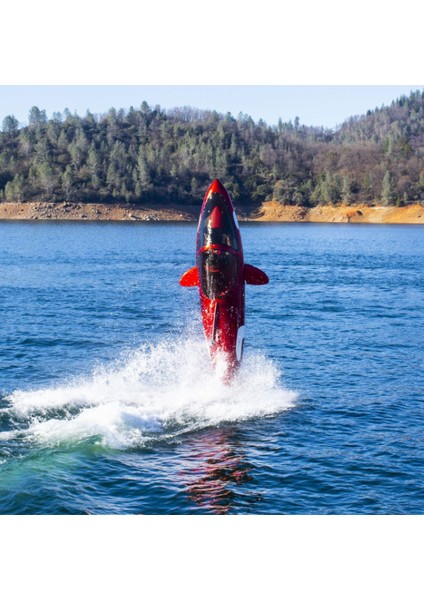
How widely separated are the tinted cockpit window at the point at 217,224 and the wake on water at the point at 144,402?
8.97 m

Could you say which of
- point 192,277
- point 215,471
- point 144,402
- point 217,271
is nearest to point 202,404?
point 144,402

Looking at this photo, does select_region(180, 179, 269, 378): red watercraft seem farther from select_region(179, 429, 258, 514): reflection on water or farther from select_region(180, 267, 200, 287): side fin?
select_region(179, 429, 258, 514): reflection on water

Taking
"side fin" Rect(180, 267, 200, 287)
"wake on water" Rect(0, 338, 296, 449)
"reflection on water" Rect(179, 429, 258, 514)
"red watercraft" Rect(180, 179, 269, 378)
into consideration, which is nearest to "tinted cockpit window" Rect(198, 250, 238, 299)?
"red watercraft" Rect(180, 179, 269, 378)

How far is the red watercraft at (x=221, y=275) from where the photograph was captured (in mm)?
36562

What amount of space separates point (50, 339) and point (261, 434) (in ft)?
82.9

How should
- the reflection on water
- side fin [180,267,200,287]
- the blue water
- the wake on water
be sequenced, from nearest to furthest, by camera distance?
1. the reflection on water
2. the blue water
3. the wake on water
4. side fin [180,267,200,287]

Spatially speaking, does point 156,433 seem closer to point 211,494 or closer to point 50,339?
point 211,494

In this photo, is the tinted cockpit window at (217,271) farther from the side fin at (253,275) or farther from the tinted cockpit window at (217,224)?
the side fin at (253,275)

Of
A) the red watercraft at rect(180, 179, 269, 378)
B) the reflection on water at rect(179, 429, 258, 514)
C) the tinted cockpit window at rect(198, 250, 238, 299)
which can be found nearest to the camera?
the reflection on water at rect(179, 429, 258, 514)

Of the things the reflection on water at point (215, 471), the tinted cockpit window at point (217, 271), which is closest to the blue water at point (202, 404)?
the reflection on water at point (215, 471)

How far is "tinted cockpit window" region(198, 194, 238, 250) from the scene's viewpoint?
36.4 m

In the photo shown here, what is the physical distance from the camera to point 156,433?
3588cm

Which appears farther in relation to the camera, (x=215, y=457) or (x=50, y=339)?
(x=50, y=339)
